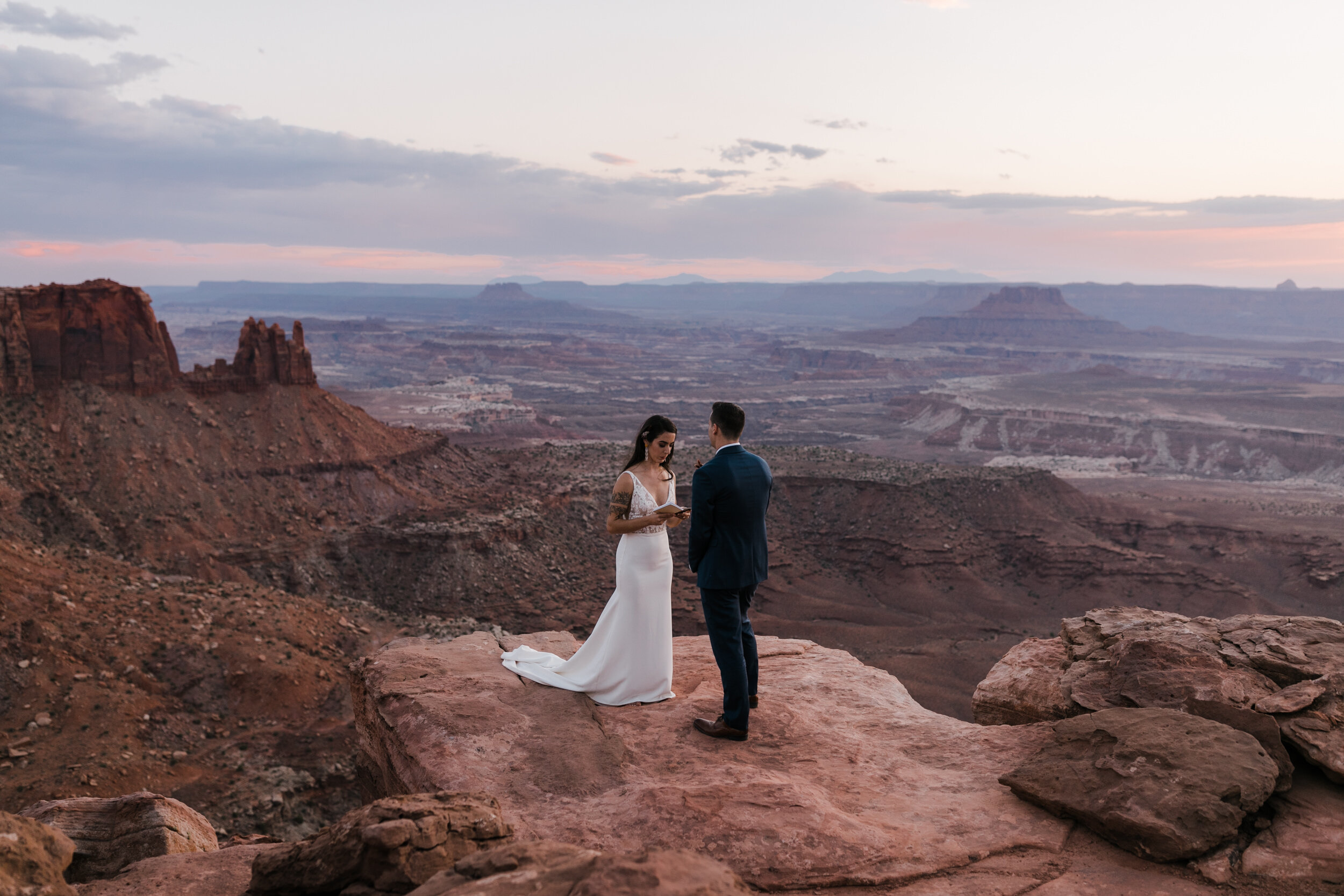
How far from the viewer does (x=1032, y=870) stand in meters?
4.62

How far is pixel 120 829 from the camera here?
686 cm

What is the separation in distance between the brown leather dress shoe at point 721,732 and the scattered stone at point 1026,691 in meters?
2.44

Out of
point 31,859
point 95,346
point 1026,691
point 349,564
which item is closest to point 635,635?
point 1026,691

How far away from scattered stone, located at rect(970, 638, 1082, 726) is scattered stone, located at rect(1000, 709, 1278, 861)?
140 cm

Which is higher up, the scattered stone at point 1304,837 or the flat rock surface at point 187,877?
the scattered stone at point 1304,837

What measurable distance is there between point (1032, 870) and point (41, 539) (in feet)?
96.3

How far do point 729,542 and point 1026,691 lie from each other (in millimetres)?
3346

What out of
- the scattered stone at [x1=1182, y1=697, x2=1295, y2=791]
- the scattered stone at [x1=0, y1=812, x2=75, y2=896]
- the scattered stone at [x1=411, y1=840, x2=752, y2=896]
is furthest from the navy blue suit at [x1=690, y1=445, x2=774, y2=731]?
the scattered stone at [x1=0, y1=812, x2=75, y2=896]

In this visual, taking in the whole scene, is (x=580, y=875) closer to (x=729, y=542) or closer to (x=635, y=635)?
(x=729, y=542)

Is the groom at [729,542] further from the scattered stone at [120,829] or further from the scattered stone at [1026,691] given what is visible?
the scattered stone at [120,829]

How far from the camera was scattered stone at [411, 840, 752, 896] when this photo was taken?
3461 millimetres

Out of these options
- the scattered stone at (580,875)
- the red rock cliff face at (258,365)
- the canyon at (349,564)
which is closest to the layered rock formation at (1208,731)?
the canyon at (349,564)

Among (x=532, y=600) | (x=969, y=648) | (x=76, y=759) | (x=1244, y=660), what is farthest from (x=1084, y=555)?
(x=76, y=759)

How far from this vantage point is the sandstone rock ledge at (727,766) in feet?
15.8
